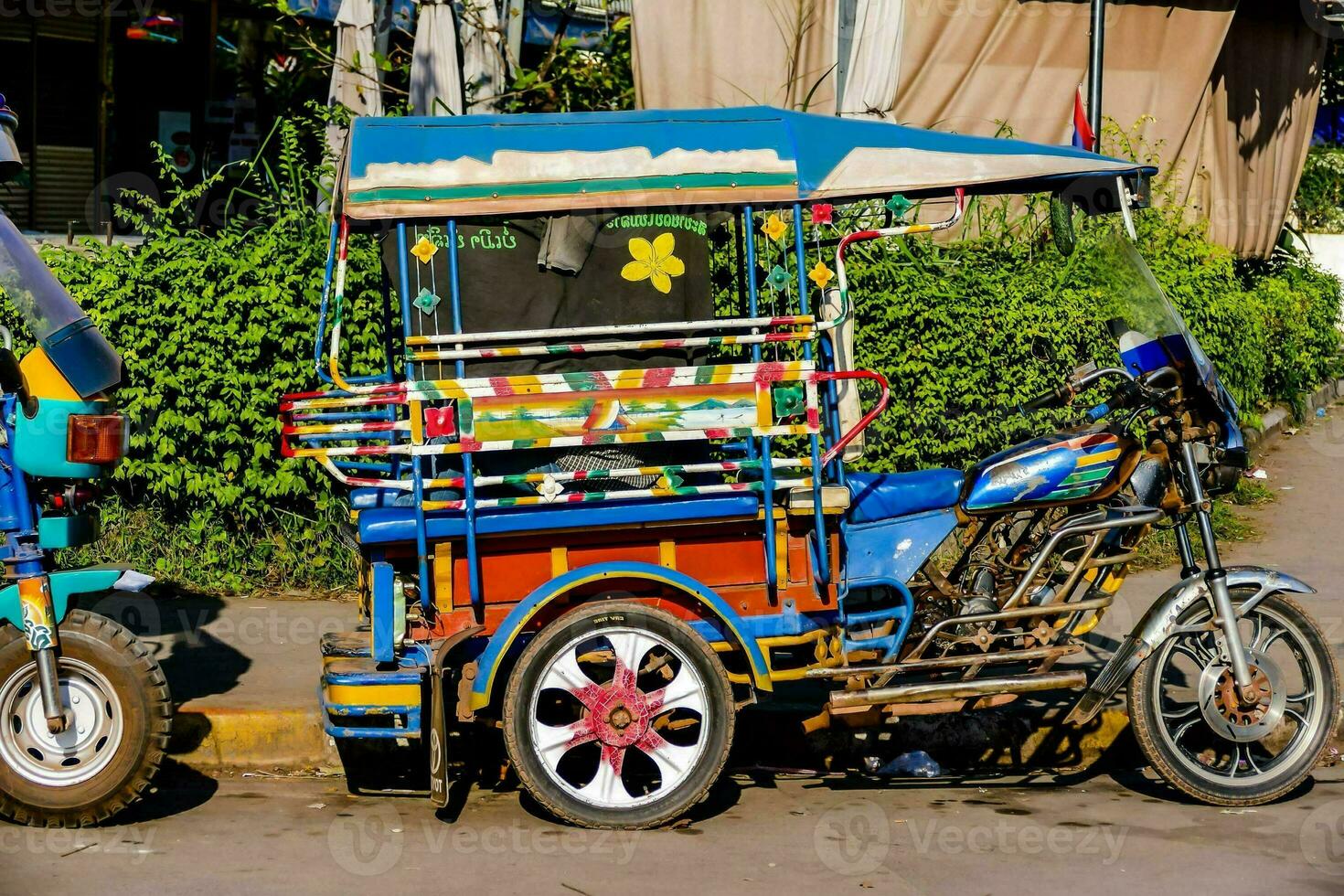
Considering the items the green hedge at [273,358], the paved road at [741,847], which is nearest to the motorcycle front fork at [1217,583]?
the paved road at [741,847]

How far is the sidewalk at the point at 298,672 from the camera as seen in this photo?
543 cm

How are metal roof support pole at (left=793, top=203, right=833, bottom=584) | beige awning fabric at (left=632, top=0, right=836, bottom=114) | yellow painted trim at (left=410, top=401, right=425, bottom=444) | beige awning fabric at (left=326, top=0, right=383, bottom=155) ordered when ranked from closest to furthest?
1. yellow painted trim at (left=410, top=401, right=425, bottom=444)
2. metal roof support pole at (left=793, top=203, right=833, bottom=584)
3. beige awning fabric at (left=326, top=0, right=383, bottom=155)
4. beige awning fabric at (left=632, top=0, right=836, bottom=114)

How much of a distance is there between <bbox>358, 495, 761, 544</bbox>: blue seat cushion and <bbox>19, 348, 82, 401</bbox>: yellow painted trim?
1.00m

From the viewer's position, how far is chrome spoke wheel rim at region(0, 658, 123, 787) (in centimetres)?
458

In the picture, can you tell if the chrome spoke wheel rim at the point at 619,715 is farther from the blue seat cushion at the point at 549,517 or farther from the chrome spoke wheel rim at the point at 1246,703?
the chrome spoke wheel rim at the point at 1246,703

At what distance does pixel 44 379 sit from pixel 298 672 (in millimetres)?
1861

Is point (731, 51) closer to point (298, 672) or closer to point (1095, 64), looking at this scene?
point (1095, 64)

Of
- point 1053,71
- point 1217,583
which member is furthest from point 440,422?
point 1053,71

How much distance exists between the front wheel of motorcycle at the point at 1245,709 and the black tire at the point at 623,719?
4.57 feet

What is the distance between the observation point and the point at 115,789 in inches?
181

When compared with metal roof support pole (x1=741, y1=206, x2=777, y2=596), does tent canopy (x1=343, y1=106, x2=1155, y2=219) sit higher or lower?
higher

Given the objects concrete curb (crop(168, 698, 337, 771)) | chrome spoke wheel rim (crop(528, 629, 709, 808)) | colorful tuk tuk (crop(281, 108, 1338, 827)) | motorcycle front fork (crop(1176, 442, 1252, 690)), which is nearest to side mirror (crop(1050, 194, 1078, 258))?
colorful tuk tuk (crop(281, 108, 1338, 827))

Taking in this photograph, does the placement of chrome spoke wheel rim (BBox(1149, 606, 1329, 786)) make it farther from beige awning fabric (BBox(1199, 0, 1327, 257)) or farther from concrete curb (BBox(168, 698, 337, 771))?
beige awning fabric (BBox(1199, 0, 1327, 257))

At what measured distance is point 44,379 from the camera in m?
4.63
